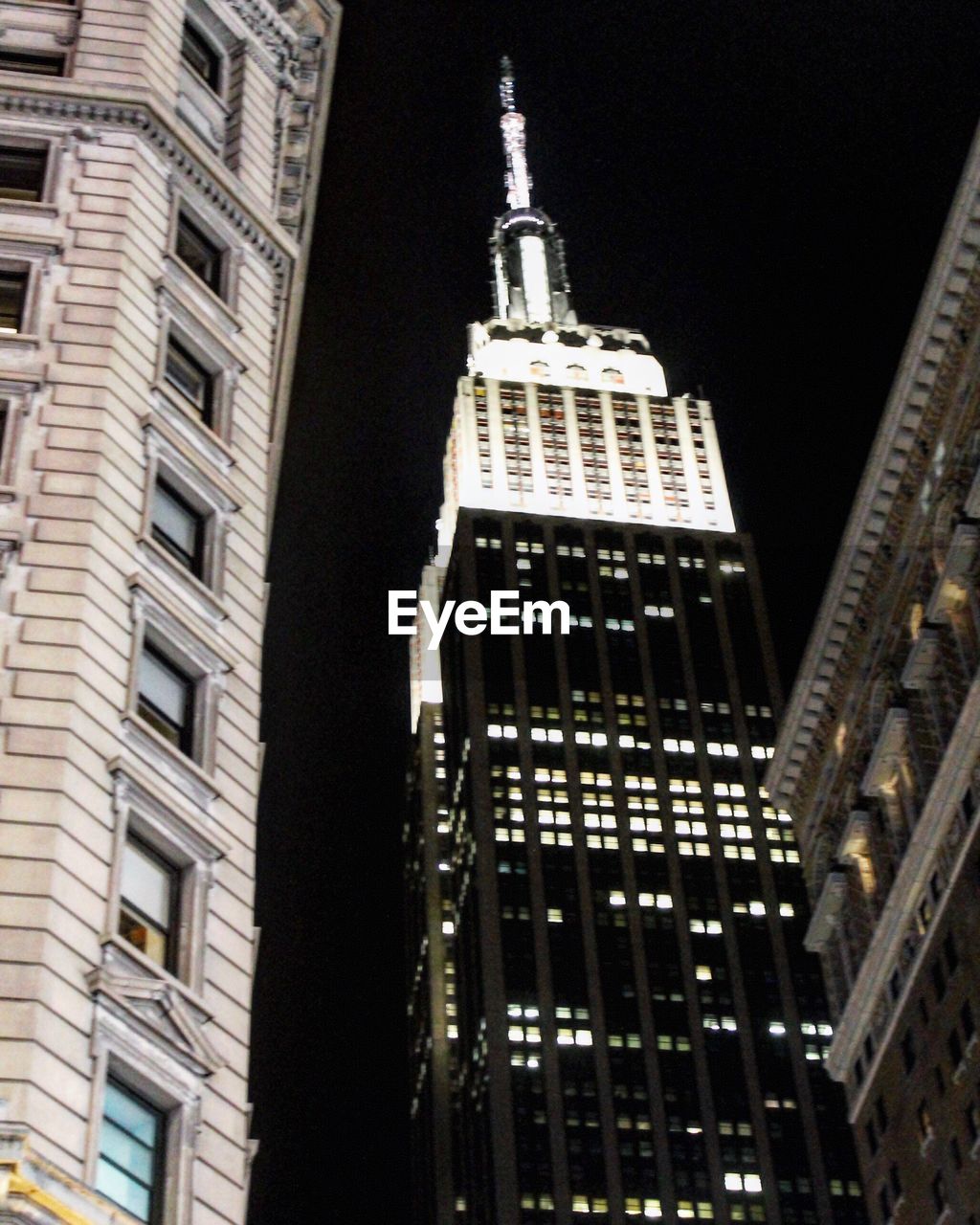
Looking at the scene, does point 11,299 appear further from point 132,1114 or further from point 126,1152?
point 126,1152

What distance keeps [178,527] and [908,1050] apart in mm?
71505

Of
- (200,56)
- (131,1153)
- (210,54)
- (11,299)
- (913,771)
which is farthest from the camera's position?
(913,771)

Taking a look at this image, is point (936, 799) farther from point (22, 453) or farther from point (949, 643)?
point (22, 453)

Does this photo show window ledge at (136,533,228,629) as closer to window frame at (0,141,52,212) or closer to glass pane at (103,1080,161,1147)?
window frame at (0,141,52,212)

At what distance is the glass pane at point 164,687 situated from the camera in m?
37.6

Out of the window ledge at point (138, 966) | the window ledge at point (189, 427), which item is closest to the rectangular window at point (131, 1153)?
the window ledge at point (138, 966)

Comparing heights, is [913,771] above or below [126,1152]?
above

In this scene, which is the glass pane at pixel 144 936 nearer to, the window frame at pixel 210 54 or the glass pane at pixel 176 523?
the glass pane at pixel 176 523

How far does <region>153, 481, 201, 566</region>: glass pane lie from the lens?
40.8m

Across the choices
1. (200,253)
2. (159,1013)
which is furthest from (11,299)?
(159,1013)

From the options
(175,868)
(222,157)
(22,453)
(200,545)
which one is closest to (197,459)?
(200,545)

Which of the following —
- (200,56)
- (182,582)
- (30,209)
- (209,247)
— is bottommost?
(182,582)

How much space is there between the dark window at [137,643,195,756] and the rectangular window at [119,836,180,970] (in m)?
2.60

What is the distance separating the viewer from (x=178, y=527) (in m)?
41.3
